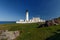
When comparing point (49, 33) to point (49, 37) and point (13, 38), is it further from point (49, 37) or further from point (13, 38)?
point (13, 38)

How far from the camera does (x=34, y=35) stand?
4081 cm

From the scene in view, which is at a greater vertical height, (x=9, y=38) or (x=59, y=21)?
(x=59, y=21)

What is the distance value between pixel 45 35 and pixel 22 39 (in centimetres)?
512

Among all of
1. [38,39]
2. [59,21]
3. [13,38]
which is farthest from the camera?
[59,21]

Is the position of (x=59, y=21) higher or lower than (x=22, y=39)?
higher

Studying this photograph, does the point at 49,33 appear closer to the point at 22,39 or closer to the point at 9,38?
the point at 22,39

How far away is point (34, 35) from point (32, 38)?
1965mm

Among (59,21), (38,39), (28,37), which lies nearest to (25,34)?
(28,37)

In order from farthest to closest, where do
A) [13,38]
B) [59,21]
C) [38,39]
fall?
[59,21] → [13,38] → [38,39]

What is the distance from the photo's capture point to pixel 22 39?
128 feet

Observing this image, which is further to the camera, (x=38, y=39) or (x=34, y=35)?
(x=34, y=35)

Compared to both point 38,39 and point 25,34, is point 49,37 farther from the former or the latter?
point 25,34

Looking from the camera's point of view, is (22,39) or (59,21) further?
(59,21)

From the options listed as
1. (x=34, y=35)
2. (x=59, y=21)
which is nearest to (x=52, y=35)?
(x=34, y=35)
